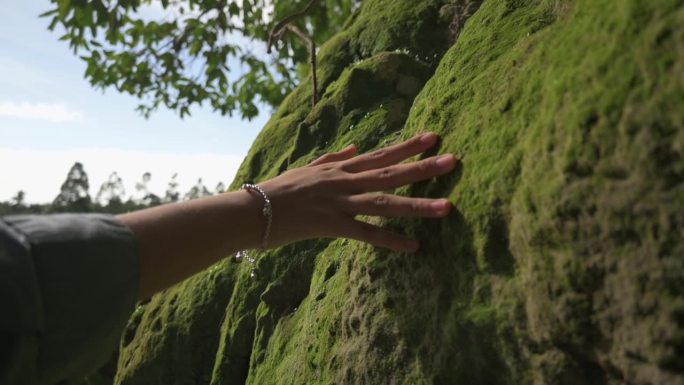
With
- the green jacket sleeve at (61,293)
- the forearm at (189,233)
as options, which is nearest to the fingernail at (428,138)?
the forearm at (189,233)

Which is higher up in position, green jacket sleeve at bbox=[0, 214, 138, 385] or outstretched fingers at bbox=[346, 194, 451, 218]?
green jacket sleeve at bbox=[0, 214, 138, 385]

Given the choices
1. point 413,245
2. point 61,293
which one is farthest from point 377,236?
point 61,293

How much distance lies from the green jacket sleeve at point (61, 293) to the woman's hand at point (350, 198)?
546 mm

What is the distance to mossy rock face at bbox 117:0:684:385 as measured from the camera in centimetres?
122

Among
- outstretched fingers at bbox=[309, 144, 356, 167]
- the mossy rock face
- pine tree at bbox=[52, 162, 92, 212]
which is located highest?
pine tree at bbox=[52, 162, 92, 212]

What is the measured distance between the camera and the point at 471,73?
6.92 ft

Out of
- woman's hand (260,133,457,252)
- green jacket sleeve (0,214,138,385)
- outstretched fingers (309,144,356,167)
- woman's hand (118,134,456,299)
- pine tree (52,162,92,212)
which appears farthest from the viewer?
pine tree (52,162,92,212)

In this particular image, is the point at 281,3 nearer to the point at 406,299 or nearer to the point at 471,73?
the point at 471,73

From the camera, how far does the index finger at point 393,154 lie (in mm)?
1972

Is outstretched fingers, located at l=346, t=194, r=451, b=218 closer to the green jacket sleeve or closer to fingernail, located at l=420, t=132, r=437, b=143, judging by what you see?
fingernail, located at l=420, t=132, r=437, b=143

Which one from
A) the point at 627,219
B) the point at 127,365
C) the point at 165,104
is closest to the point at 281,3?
the point at 165,104

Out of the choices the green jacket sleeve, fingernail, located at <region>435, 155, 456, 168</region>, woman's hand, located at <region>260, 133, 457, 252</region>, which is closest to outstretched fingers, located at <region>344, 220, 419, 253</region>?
woman's hand, located at <region>260, 133, 457, 252</region>

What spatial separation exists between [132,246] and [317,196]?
2.03 ft

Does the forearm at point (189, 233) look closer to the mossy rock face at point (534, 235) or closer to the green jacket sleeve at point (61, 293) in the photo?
the green jacket sleeve at point (61, 293)
